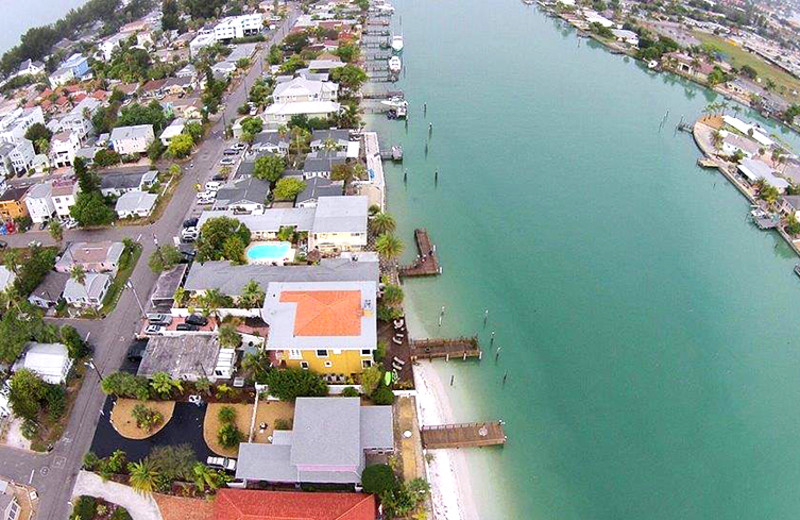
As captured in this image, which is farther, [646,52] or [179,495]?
[646,52]

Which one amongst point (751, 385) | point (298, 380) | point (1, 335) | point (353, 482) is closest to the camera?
point (353, 482)

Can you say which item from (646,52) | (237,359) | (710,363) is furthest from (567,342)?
(646,52)

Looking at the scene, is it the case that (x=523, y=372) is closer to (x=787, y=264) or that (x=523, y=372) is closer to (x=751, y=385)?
(x=751, y=385)

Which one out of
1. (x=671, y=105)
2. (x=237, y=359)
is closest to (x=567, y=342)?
(x=237, y=359)

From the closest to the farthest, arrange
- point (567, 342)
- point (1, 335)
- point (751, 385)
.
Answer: point (1, 335)
point (751, 385)
point (567, 342)

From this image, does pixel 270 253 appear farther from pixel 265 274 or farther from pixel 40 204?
pixel 40 204

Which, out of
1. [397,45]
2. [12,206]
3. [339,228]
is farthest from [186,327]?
[397,45]

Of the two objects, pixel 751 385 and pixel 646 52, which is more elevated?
pixel 646 52

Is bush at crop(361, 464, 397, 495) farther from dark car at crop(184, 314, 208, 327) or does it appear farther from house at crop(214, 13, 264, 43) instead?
house at crop(214, 13, 264, 43)
